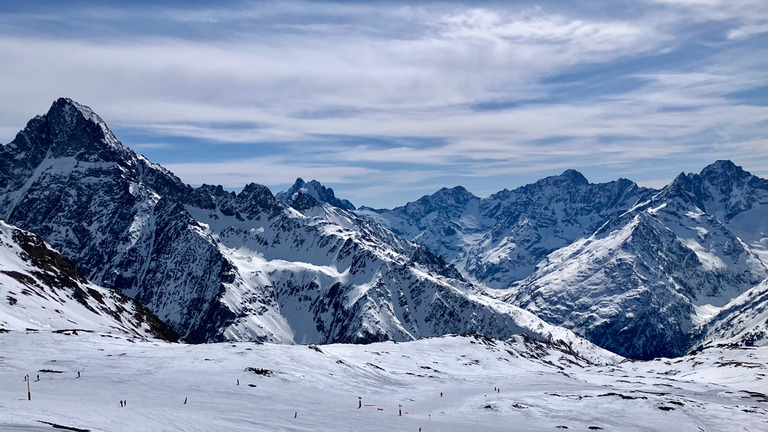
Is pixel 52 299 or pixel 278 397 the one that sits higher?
pixel 52 299

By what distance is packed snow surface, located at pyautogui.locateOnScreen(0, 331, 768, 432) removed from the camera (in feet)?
127

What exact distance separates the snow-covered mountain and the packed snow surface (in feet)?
101

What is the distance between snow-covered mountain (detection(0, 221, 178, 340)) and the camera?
325 ft

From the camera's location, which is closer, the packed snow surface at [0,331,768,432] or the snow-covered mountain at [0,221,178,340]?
the packed snow surface at [0,331,768,432]

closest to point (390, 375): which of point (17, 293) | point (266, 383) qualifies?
point (266, 383)

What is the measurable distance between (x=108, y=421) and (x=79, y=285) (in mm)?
122871

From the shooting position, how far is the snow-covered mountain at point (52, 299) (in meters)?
99.2

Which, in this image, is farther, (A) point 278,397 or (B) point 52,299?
(B) point 52,299

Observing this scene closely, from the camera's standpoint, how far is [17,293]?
10431cm

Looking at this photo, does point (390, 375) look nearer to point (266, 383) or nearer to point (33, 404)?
point (266, 383)

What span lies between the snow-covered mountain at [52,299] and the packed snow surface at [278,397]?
30.9 meters

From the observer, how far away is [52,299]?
116062 mm

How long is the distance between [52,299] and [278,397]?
86.6m

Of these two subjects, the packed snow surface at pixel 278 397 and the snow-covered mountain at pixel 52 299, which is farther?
the snow-covered mountain at pixel 52 299
